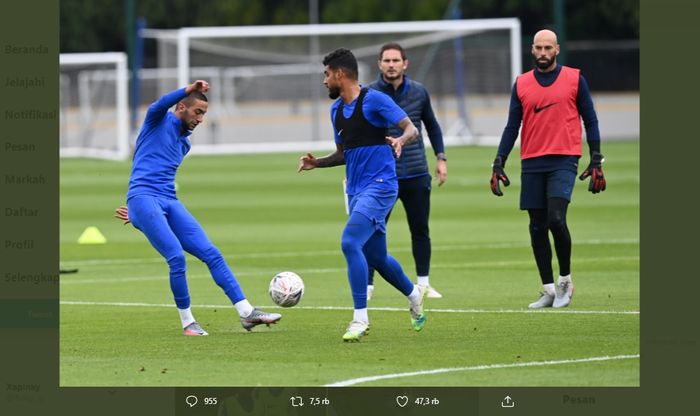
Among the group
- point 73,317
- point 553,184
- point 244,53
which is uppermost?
point 244,53

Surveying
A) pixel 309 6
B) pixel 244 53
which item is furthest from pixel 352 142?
pixel 309 6

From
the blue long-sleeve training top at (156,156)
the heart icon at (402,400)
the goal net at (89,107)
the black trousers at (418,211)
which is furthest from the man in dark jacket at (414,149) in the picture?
the goal net at (89,107)

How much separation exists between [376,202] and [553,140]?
2.28 meters

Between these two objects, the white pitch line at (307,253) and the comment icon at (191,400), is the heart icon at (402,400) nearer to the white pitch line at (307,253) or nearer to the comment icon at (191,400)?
the comment icon at (191,400)

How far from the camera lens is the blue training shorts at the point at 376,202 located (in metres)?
11.5

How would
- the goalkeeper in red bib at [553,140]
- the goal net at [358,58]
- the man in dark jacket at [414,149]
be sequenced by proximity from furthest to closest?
the goal net at [358,58] < the man in dark jacket at [414,149] < the goalkeeper in red bib at [553,140]

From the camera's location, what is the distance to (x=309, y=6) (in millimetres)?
75375

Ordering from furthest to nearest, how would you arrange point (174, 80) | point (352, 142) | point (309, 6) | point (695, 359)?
point (309, 6)
point (174, 80)
point (352, 142)
point (695, 359)

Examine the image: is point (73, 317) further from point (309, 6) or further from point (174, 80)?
point (309, 6)

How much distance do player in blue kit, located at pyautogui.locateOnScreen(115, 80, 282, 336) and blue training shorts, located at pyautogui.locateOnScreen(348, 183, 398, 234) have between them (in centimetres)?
120

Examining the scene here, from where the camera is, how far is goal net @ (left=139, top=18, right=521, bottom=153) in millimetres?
43438

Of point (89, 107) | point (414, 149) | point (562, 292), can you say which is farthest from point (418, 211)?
point (89, 107)

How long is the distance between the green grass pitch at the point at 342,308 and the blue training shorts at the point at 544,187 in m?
0.99

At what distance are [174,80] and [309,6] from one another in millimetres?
26497
